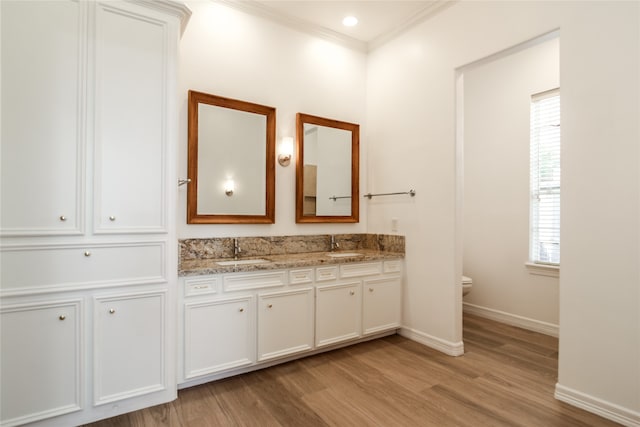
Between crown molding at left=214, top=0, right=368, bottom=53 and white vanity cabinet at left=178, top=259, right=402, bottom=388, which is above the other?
crown molding at left=214, top=0, right=368, bottom=53

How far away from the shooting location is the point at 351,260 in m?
3.08

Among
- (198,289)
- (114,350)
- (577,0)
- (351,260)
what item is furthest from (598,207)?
(114,350)

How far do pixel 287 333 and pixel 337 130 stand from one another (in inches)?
80.5

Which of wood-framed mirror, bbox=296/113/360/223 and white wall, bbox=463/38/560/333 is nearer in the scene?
wood-framed mirror, bbox=296/113/360/223

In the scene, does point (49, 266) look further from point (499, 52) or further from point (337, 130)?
point (499, 52)

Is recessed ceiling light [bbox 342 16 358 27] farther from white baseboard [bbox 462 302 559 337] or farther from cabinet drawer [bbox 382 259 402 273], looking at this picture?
white baseboard [bbox 462 302 559 337]

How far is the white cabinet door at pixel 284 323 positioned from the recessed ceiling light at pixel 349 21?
8.30 feet

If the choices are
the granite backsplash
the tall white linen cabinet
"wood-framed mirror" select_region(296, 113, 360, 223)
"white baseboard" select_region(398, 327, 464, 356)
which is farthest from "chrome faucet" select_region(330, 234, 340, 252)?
the tall white linen cabinet

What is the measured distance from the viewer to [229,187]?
Answer: 2986mm

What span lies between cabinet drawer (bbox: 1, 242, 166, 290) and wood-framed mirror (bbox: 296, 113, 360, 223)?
4.94 feet

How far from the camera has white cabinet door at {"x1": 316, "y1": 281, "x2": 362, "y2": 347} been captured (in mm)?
2911

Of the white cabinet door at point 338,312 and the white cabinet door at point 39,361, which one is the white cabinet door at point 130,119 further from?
the white cabinet door at point 338,312

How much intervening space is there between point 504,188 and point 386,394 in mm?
2722

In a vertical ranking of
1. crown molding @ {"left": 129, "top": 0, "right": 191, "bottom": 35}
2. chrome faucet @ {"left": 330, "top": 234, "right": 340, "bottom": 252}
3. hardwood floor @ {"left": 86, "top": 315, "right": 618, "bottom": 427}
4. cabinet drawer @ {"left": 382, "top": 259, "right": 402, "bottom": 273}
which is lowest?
hardwood floor @ {"left": 86, "top": 315, "right": 618, "bottom": 427}
